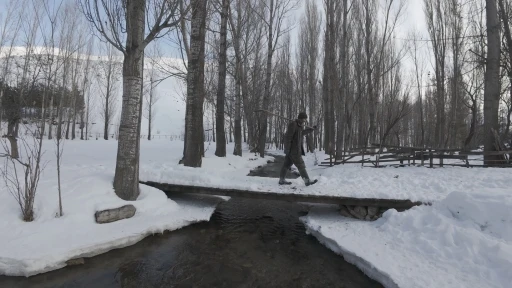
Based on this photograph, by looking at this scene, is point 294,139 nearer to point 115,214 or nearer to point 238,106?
point 115,214

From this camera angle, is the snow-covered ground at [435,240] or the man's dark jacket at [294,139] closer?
the snow-covered ground at [435,240]

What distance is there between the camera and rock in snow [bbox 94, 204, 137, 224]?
5.18 m

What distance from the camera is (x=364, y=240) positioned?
4.93 metres

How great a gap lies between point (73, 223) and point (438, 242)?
5.98 metres

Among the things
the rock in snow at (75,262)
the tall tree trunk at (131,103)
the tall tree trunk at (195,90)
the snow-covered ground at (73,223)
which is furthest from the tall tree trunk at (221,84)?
the rock in snow at (75,262)

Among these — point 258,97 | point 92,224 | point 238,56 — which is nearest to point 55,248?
point 92,224

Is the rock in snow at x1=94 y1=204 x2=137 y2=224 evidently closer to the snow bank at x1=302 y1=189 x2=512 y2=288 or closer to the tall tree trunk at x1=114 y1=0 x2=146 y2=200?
the tall tree trunk at x1=114 y1=0 x2=146 y2=200

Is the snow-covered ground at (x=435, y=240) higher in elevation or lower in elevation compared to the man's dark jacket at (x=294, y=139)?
lower

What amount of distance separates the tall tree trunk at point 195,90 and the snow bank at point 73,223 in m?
3.31

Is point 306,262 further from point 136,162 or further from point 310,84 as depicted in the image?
point 310,84

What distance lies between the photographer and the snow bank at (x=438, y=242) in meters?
3.47

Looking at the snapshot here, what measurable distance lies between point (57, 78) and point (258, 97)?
1710 centimetres

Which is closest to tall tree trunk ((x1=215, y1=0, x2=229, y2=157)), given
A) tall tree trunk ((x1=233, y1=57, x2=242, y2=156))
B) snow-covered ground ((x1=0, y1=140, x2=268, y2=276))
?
tall tree trunk ((x1=233, y1=57, x2=242, y2=156))

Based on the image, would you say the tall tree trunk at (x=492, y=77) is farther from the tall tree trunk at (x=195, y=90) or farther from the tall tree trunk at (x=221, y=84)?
the tall tree trunk at (x=221, y=84)
